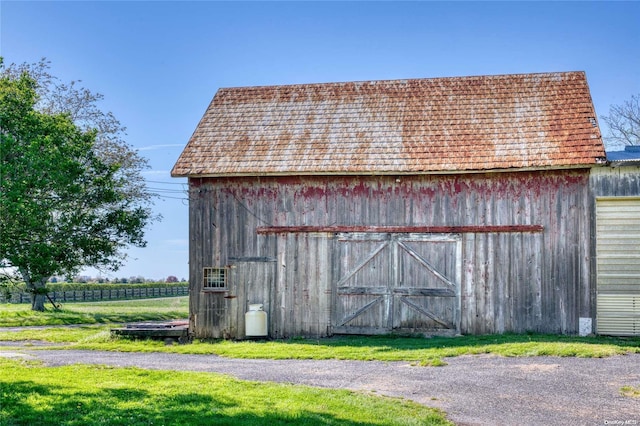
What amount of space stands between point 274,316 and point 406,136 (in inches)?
254

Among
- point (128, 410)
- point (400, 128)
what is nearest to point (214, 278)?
point (400, 128)

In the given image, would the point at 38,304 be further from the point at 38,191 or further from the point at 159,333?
the point at 38,191

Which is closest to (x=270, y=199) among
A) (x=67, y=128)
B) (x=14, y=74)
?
(x=67, y=128)

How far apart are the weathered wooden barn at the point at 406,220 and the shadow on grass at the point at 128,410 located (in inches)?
365

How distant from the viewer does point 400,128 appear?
68.1 feet

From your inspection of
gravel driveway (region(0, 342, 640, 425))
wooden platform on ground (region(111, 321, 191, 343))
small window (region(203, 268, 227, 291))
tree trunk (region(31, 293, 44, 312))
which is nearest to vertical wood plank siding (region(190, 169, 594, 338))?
small window (region(203, 268, 227, 291))

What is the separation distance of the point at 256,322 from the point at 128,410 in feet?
33.0

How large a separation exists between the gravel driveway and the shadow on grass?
238cm

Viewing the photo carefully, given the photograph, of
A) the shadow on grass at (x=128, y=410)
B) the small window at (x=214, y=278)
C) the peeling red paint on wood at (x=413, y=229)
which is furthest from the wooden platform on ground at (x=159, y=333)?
the shadow on grass at (x=128, y=410)

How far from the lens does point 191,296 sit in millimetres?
20453

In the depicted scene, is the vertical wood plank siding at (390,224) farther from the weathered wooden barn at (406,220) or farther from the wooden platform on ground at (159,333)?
the wooden platform on ground at (159,333)

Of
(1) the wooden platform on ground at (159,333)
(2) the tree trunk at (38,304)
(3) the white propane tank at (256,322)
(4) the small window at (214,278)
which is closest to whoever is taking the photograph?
(3) the white propane tank at (256,322)

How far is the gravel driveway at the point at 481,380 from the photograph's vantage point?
986 cm

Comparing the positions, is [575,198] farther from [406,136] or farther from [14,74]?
[14,74]
